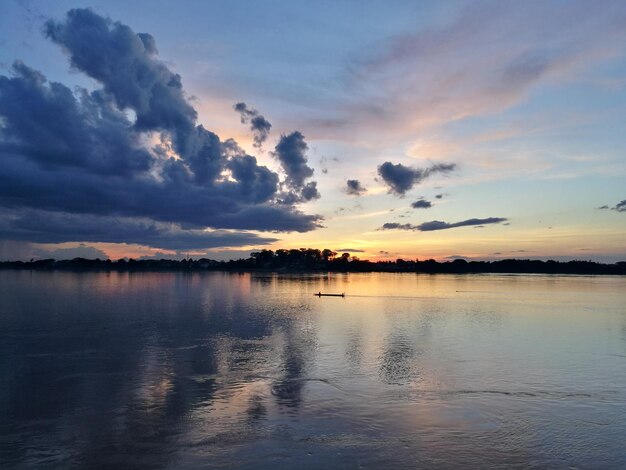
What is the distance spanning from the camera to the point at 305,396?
19516 millimetres

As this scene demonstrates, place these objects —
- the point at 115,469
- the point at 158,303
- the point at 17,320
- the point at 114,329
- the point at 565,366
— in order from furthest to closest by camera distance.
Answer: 1. the point at 158,303
2. the point at 17,320
3. the point at 114,329
4. the point at 565,366
5. the point at 115,469

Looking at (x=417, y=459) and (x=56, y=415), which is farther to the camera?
(x=56, y=415)

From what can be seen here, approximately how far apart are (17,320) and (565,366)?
1661 inches

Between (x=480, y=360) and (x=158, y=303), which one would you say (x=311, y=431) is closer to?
(x=480, y=360)

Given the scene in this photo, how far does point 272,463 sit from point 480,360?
18.4m

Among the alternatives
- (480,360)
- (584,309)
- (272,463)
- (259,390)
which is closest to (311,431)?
(272,463)

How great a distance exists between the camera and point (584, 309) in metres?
60.0

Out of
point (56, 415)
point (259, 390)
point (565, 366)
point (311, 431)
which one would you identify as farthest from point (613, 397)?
point (56, 415)

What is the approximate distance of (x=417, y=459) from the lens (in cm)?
1364

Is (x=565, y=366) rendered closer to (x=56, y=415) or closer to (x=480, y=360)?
(x=480, y=360)

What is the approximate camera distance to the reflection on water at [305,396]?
13984mm

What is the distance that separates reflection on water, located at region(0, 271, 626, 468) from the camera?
14.0 metres

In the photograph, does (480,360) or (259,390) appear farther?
(480,360)

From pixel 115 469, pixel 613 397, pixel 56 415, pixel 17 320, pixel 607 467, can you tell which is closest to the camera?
pixel 115 469
